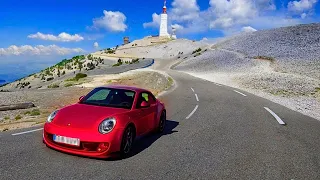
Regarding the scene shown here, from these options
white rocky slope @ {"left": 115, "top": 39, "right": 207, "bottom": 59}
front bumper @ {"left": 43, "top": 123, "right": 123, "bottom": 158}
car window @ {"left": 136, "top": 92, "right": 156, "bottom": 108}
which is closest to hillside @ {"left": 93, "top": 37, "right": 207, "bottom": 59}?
white rocky slope @ {"left": 115, "top": 39, "right": 207, "bottom": 59}

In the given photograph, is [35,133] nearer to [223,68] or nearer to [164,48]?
[223,68]

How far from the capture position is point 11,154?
6.52 m

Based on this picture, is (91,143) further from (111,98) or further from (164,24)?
(164,24)

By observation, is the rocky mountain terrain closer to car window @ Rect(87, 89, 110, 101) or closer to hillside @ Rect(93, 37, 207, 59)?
hillside @ Rect(93, 37, 207, 59)

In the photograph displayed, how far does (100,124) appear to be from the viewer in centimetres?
641

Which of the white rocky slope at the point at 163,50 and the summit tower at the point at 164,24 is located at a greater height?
the summit tower at the point at 164,24

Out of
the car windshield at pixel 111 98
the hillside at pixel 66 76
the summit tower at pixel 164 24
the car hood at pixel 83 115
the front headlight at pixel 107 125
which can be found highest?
the summit tower at pixel 164 24

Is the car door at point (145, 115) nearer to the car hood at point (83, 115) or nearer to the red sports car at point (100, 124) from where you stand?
the red sports car at point (100, 124)

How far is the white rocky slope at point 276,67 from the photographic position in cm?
2445

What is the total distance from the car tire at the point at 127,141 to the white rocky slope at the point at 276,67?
9697 millimetres

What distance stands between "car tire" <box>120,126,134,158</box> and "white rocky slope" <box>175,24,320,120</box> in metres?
9.70

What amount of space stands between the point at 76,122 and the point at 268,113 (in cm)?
985

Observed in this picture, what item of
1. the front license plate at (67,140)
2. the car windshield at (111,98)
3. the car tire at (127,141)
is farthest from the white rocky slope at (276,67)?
the front license plate at (67,140)

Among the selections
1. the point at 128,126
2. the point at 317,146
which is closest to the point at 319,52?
the point at 317,146
